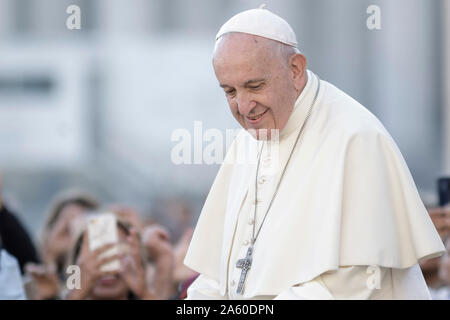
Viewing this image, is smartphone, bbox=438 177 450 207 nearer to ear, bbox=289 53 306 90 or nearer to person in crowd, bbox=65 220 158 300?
person in crowd, bbox=65 220 158 300

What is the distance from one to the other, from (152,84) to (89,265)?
18.0 ft

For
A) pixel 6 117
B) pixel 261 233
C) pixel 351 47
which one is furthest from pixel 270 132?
pixel 6 117

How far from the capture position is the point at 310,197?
3.02m

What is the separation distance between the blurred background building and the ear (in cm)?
538

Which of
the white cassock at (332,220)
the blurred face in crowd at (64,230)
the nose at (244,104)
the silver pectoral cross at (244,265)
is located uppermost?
the nose at (244,104)

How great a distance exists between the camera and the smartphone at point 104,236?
465 cm

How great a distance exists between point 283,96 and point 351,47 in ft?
22.0

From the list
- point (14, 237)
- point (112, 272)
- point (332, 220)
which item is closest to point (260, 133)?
point (332, 220)

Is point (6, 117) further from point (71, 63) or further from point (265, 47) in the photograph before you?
point (265, 47)

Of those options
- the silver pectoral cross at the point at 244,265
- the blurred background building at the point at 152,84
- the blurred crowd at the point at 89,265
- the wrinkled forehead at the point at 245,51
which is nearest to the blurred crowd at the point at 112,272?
the blurred crowd at the point at 89,265

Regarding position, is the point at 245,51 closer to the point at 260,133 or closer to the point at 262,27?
the point at 262,27

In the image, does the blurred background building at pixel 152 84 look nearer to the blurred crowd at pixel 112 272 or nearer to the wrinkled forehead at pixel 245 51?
the blurred crowd at pixel 112 272

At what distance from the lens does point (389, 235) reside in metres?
2.86
